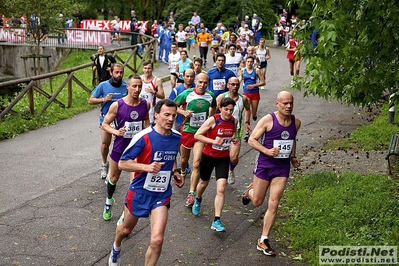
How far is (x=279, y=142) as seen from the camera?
7.71 m

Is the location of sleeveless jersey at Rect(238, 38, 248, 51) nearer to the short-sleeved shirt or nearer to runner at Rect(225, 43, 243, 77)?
runner at Rect(225, 43, 243, 77)

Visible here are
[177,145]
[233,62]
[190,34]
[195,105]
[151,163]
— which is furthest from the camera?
[190,34]

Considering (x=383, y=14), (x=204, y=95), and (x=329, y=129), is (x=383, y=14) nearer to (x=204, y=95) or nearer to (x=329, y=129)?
(x=204, y=95)

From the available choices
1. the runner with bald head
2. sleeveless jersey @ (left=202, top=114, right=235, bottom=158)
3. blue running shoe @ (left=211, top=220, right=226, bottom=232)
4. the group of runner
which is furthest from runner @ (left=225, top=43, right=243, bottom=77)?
the runner with bald head

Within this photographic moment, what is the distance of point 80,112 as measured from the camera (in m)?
17.6

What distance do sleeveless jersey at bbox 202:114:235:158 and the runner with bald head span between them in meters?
0.82

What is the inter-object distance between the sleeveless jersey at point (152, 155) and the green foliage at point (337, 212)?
6.85 ft

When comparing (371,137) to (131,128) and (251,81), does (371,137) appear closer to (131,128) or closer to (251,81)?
(251,81)

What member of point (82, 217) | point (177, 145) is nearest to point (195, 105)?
point (82, 217)

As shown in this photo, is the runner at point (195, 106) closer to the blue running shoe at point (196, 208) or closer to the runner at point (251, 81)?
the blue running shoe at point (196, 208)

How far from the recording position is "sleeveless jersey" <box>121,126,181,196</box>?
6.45m

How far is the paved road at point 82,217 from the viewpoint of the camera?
7.52 meters

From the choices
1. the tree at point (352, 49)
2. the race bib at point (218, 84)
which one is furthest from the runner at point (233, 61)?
the tree at point (352, 49)

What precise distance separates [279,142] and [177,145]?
5.40ft
